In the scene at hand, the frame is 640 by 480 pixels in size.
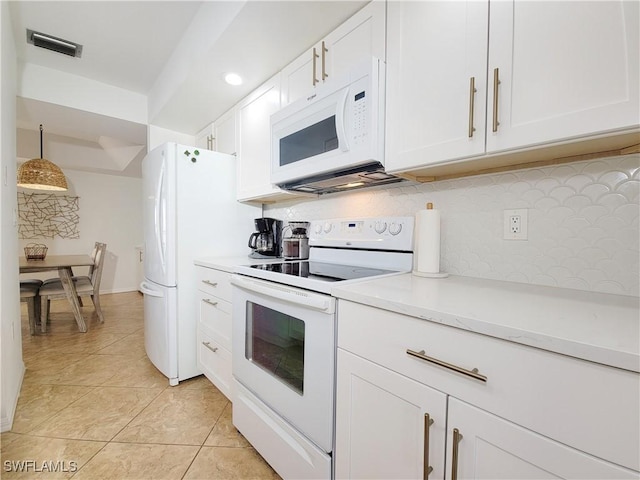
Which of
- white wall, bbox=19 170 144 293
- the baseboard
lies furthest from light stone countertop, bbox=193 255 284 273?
white wall, bbox=19 170 144 293

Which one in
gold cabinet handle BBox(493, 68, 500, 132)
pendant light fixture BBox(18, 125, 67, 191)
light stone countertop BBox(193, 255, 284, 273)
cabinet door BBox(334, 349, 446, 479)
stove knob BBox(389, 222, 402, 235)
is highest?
pendant light fixture BBox(18, 125, 67, 191)

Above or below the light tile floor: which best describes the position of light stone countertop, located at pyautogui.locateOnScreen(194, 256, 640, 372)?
above

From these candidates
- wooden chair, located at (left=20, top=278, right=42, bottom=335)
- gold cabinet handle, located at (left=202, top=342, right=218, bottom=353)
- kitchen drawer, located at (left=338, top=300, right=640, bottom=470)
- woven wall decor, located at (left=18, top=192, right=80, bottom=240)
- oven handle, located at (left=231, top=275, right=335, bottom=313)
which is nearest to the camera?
kitchen drawer, located at (left=338, top=300, right=640, bottom=470)

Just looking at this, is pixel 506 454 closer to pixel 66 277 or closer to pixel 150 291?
pixel 150 291

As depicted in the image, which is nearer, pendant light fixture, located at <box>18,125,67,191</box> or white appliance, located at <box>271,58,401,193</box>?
white appliance, located at <box>271,58,401,193</box>

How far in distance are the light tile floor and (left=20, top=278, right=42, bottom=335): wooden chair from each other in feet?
2.13

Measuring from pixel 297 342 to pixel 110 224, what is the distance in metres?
5.70

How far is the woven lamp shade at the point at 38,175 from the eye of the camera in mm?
3180

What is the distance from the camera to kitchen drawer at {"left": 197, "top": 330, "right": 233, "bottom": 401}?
1.75 metres

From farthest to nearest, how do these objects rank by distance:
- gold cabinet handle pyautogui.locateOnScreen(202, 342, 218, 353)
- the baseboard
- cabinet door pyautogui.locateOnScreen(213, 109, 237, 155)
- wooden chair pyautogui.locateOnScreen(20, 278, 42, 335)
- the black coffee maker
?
wooden chair pyautogui.locateOnScreen(20, 278, 42, 335) < cabinet door pyautogui.locateOnScreen(213, 109, 237, 155) < the black coffee maker < gold cabinet handle pyautogui.locateOnScreen(202, 342, 218, 353) < the baseboard

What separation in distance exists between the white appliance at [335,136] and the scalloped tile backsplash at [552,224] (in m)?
0.37

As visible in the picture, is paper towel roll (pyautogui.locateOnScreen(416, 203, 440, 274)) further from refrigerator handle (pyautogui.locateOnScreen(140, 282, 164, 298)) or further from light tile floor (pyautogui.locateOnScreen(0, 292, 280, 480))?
refrigerator handle (pyautogui.locateOnScreen(140, 282, 164, 298))

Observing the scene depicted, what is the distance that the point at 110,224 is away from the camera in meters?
5.32

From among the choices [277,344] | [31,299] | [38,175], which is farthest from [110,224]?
[277,344]
